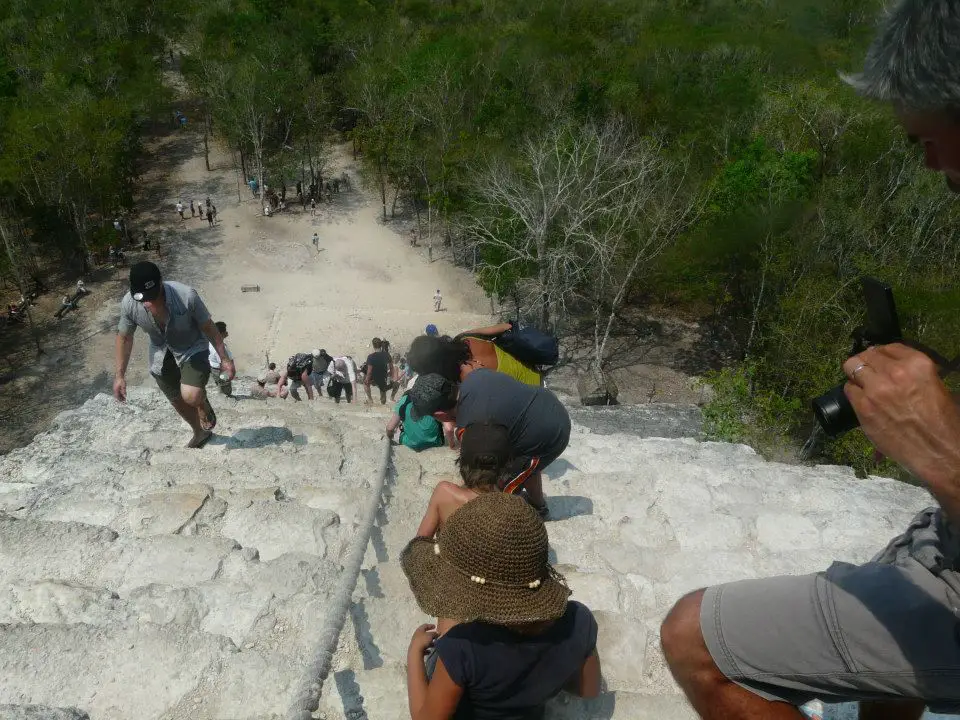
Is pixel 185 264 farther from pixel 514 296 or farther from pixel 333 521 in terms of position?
pixel 333 521

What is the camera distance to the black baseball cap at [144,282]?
552 centimetres

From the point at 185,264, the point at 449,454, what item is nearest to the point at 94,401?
the point at 449,454

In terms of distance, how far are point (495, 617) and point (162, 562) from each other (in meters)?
2.32

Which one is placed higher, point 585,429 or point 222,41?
point 222,41

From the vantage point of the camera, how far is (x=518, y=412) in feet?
14.4

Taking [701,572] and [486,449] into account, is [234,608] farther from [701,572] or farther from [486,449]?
[701,572]

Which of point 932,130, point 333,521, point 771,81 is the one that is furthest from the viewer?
point 771,81

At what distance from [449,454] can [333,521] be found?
1833mm

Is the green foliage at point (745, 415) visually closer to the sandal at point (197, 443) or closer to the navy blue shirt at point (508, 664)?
the sandal at point (197, 443)

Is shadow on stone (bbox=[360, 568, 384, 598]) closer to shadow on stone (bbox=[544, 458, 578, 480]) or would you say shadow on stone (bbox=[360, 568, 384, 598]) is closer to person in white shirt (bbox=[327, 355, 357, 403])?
shadow on stone (bbox=[544, 458, 578, 480])

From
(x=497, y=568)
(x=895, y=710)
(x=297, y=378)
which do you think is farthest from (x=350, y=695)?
(x=297, y=378)

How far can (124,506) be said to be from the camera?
482cm

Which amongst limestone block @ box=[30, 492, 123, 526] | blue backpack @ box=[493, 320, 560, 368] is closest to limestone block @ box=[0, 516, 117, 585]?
limestone block @ box=[30, 492, 123, 526]

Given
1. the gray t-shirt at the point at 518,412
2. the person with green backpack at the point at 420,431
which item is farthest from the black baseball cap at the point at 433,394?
the person with green backpack at the point at 420,431
